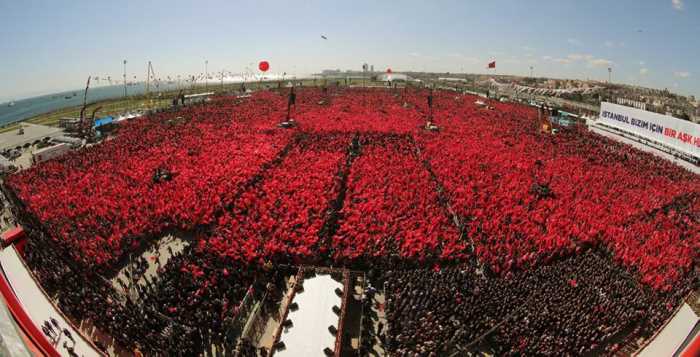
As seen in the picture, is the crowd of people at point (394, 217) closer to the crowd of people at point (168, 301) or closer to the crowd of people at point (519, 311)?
the crowd of people at point (519, 311)

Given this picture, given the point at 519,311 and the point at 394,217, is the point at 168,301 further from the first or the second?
the point at 519,311

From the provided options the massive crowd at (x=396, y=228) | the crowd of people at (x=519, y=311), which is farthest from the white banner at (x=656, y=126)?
the crowd of people at (x=519, y=311)

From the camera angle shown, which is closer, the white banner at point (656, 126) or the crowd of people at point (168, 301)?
the crowd of people at point (168, 301)

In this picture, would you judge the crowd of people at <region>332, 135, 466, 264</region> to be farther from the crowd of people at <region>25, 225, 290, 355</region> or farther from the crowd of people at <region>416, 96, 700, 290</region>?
the crowd of people at <region>25, 225, 290, 355</region>

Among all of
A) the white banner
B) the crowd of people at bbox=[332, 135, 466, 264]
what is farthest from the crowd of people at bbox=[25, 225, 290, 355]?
the white banner

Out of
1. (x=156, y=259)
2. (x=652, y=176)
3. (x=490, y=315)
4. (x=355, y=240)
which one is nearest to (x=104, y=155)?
(x=156, y=259)

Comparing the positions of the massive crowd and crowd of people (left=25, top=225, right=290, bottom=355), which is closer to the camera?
crowd of people (left=25, top=225, right=290, bottom=355)

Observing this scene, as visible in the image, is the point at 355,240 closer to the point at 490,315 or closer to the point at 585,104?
the point at 490,315
